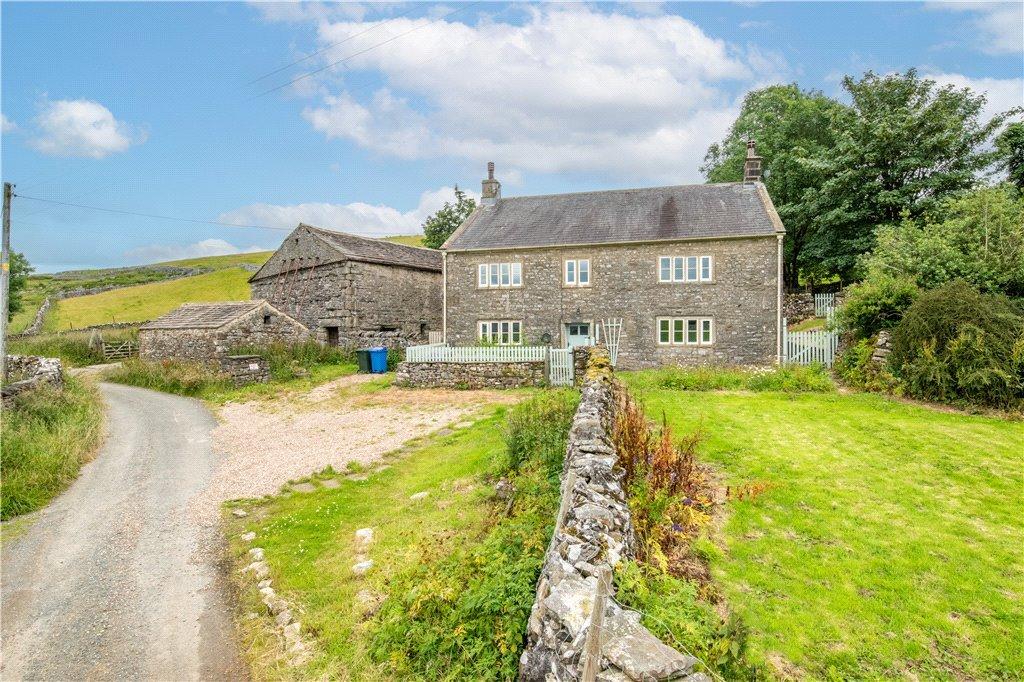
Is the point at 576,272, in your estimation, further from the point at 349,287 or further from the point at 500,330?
the point at 349,287

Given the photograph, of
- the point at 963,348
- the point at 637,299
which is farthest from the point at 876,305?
the point at 637,299

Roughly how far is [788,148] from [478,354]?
29.2 metres

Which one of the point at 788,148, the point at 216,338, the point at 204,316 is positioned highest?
the point at 788,148

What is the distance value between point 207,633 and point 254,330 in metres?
22.3

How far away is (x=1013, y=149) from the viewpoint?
989 inches

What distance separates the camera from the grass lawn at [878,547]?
4.37 meters

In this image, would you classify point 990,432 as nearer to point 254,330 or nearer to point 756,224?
point 756,224

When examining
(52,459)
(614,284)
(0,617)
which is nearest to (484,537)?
(0,617)

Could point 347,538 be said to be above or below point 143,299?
below

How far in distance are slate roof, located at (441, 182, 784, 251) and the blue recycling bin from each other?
6.63 m

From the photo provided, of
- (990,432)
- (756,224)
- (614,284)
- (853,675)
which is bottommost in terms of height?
(853,675)

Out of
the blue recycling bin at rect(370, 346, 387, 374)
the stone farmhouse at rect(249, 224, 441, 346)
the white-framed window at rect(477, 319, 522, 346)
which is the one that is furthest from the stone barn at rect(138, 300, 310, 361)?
the white-framed window at rect(477, 319, 522, 346)

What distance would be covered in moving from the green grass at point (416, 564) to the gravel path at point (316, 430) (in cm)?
125

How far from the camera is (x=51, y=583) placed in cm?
652
